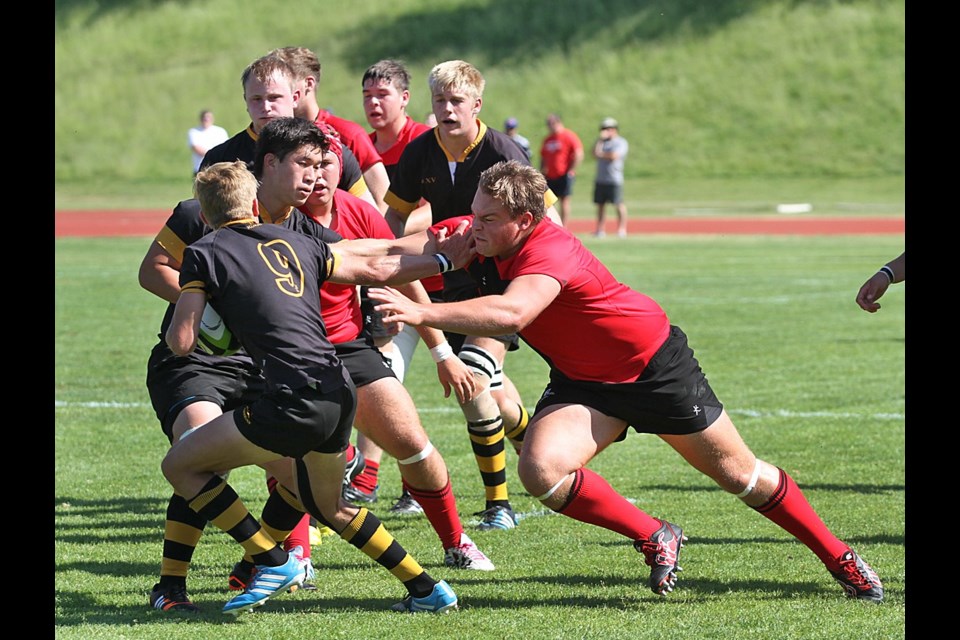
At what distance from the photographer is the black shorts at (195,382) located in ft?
16.8

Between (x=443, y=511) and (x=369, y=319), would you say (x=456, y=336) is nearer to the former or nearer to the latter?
(x=369, y=319)

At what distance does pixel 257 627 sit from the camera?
464 centimetres

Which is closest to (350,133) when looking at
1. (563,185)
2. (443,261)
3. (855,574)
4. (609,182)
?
(443,261)

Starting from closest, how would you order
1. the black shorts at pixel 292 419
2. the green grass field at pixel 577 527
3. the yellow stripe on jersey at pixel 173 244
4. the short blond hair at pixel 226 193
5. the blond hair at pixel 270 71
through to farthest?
1. the black shorts at pixel 292 419
2. the short blond hair at pixel 226 193
3. the green grass field at pixel 577 527
4. the yellow stripe on jersey at pixel 173 244
5. the blond hair at pixel 270 71

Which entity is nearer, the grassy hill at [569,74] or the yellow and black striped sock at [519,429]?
the yellow and black striped sock at [519,429]

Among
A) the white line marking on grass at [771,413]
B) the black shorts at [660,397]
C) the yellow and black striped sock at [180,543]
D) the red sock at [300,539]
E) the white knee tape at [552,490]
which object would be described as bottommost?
the white line marking on grass at [771,413]

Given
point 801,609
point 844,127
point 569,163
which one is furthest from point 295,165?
point 844,127

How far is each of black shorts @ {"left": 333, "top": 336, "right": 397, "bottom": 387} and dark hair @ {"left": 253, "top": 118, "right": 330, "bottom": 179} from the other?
2.63 ft

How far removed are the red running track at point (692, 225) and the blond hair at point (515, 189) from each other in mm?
21297

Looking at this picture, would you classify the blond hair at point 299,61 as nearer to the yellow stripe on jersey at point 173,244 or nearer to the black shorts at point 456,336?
the yellow stripe on jersey at point 173,244

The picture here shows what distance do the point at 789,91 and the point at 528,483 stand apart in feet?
138

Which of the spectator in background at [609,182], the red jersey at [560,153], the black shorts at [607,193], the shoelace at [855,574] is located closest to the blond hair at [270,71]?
the shoelace at [855,574]
